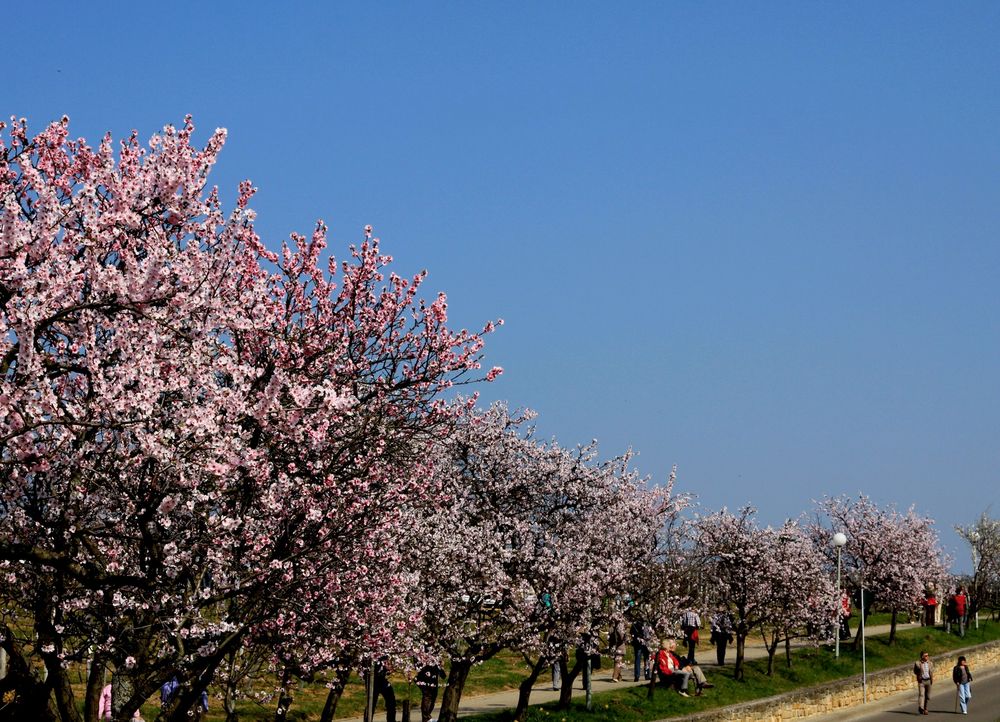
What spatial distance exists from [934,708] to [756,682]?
22.9 feet

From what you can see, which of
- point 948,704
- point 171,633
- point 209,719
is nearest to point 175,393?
point 171,633

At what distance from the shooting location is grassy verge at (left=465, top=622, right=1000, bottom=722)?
90.1 ft

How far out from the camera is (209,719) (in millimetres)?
23719

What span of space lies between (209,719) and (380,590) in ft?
29.1

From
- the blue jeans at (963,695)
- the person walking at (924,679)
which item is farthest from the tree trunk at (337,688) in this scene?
the blue jeans at (963,695)

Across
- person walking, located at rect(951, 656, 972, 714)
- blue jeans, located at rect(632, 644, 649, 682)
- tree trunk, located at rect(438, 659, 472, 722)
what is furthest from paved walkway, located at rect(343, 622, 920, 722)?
person walking, located at rect(951, 656, 972, 714)

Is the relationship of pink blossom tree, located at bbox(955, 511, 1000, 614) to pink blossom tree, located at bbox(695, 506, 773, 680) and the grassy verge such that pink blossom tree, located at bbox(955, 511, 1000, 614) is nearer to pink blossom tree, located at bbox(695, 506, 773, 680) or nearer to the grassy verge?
the grassy verge

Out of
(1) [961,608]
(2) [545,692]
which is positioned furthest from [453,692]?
(1) [961,608]

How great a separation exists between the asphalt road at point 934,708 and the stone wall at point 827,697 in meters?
0.21

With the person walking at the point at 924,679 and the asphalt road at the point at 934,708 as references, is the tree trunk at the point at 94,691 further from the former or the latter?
the person walking at the point at 924,679

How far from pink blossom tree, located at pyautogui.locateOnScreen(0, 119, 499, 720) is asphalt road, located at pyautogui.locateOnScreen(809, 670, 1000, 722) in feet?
80.2

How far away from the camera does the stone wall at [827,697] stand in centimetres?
2811

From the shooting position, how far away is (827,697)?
34406mm

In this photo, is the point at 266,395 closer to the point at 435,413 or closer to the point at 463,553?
the point at 435,413
